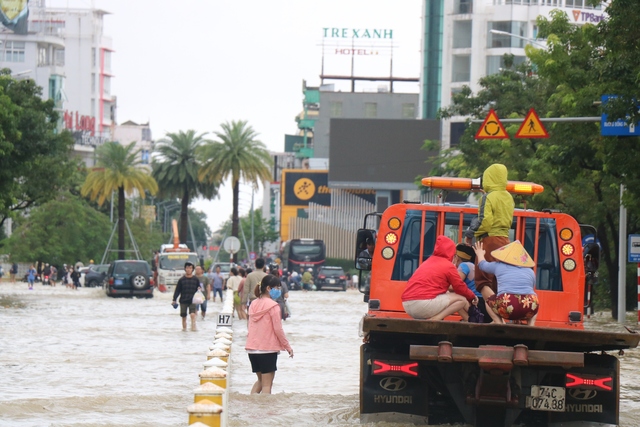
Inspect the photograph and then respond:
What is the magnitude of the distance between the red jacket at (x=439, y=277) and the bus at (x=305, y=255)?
78.9 m

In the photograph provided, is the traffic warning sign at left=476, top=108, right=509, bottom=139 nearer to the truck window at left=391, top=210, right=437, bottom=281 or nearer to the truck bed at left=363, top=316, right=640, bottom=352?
the truck window at left=391, top=210, right=437, bottom=281

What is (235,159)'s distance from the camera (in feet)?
239

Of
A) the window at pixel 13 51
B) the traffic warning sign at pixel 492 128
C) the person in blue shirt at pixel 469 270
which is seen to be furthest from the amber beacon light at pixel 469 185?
the window at pixel 13 51

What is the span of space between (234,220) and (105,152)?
11587mm

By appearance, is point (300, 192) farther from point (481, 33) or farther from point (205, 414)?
point (205, 414)

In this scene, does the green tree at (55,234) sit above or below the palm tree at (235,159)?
below

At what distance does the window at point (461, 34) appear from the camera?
315 feet

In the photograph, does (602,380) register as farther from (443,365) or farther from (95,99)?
(95,99)

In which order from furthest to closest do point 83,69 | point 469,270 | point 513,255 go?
1. point 83,69
2. point 469,270
3. point 513,255

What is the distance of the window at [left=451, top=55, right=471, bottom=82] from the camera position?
9581 centimetres

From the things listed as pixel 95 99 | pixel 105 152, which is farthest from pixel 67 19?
pixel 105 152

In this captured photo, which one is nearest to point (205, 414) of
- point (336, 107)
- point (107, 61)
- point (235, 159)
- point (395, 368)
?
point (395, 368)

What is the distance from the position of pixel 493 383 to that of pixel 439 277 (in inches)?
42.6

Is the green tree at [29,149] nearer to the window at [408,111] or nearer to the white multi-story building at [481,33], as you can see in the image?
the white multi-story building at [481,33]
